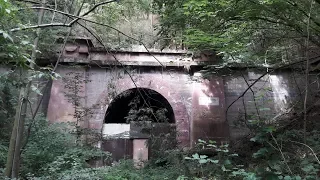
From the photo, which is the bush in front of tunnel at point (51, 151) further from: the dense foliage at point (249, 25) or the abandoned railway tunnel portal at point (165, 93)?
the dense foliage at point (249, 25)

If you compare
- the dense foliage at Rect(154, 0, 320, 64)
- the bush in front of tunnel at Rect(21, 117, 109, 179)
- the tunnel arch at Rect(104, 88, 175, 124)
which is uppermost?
the dense foliage at Rect(154, 0, 320, 64)

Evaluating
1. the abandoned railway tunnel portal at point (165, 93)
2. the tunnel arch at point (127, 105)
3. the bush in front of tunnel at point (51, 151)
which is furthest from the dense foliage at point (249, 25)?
the bush in front of tunnel at point (51, 151)

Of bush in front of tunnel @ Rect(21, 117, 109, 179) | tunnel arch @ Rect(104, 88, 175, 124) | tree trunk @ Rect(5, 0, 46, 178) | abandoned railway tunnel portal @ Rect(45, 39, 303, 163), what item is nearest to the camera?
tree trunk @ Rect(5, 0, 46, 178)

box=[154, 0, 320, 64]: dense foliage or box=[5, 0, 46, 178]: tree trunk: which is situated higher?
box=[154, 0, 320, 64]: dense foliage

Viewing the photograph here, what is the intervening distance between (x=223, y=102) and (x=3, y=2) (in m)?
9.09

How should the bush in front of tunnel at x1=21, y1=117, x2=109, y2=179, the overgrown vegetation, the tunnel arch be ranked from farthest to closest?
the tunnel arch → the bush in front of tunnel at x1=21, y1=117, x2=109, y2=179 → the overgrown vegetation

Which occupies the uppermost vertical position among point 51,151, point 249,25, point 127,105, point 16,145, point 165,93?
point 249,25

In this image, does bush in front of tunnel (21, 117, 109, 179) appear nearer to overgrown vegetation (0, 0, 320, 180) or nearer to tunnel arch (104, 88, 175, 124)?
overgrown vegetation (0, 0, 320, 180)

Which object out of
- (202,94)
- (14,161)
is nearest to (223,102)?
(202,94)

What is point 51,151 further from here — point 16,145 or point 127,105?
point 127,105

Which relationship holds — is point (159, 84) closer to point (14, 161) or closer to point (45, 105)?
point (45, 105)

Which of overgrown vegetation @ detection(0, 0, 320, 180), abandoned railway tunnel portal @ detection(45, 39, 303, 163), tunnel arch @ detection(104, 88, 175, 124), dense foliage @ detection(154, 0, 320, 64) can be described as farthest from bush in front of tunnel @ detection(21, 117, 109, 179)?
dense foliage @ detection(154, 0, 320, 64)

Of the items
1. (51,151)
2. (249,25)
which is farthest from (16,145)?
(249,25)

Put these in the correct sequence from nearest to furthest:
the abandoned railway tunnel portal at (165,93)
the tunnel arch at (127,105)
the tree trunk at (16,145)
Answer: the tree trunk at (16,145), the abandoned railway tunnel portal at (165,93), the tunnel arch at (127,105)
